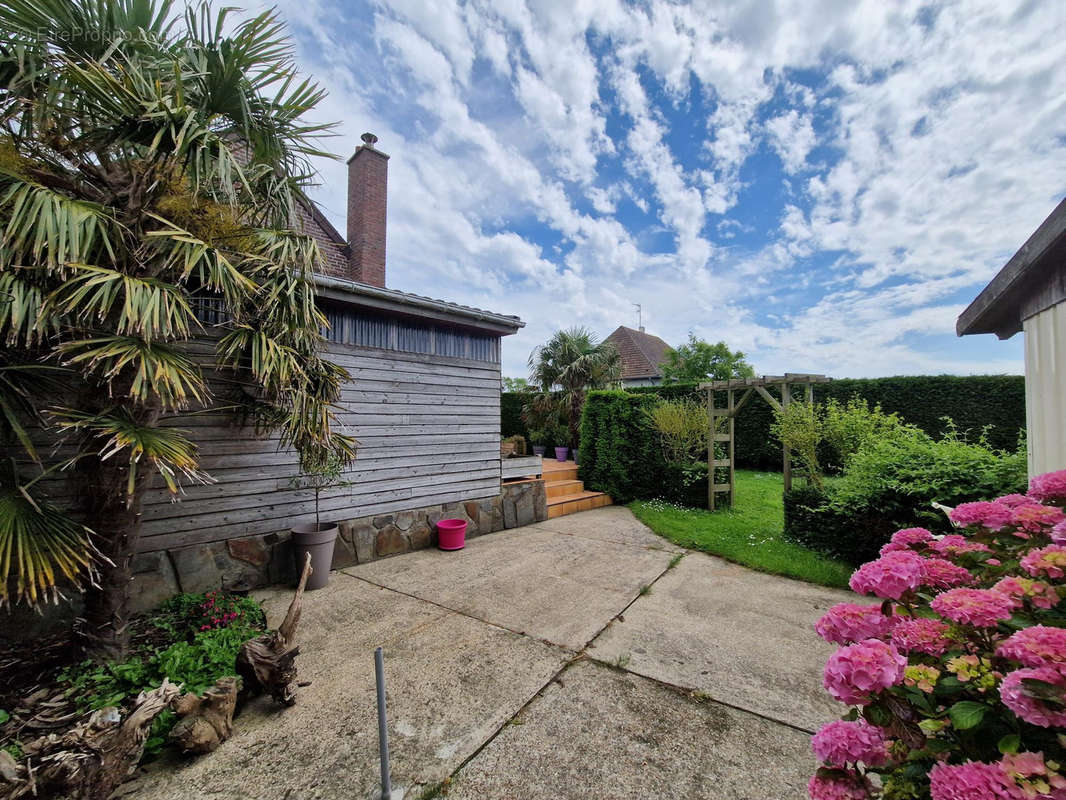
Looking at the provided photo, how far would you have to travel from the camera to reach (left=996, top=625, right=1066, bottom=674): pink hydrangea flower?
0.75 metres

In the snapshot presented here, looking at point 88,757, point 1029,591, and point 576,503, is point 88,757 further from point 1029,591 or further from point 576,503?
point 576,503

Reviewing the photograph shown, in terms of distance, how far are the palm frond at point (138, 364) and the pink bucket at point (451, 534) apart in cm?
340

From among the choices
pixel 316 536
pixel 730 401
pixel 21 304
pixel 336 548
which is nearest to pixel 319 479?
pixel 316 536

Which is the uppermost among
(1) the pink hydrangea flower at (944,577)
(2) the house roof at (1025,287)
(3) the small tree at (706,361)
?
(3) the small tree at (706,361)

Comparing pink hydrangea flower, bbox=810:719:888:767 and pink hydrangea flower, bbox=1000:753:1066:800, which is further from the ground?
pink hydrangea flower, bbox=1000:753:1066:800

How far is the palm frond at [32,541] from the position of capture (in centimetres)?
189

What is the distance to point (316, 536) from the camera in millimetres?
4141

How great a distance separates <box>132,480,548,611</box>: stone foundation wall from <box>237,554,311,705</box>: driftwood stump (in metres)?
1.80

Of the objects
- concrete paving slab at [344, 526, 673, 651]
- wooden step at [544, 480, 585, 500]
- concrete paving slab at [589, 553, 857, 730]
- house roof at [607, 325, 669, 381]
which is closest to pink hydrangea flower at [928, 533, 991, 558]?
concrete paving slab at [589, 553, 857, 730]

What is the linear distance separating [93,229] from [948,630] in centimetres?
392

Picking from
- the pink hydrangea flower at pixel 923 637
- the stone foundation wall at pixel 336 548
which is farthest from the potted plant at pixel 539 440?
the pink hydrangea flower at pixel 923 637

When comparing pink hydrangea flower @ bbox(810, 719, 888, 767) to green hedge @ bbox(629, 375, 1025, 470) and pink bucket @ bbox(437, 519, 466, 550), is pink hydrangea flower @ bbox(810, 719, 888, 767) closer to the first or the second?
pink bucket @ bbox(437, 519, 466, 550)

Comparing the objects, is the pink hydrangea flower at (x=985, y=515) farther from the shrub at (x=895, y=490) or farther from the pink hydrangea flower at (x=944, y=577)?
the shrub at (x=895, y=490)

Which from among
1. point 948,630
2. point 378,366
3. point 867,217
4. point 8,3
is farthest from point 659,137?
point 948,630
